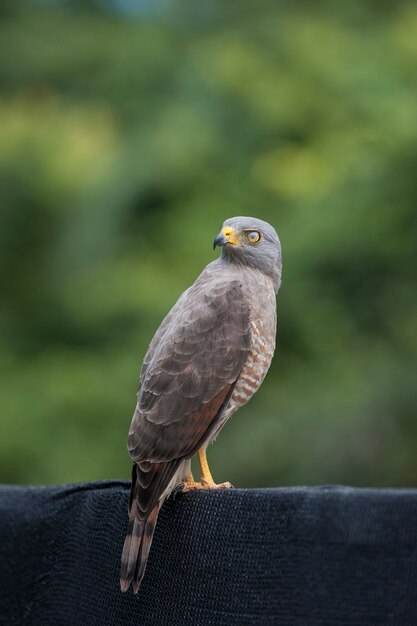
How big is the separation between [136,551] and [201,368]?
→ 710 millimetres

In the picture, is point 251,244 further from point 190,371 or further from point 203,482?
point 203,482

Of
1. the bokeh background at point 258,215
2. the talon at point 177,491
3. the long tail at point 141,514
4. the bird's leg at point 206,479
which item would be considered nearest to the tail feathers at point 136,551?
the long tail at point 141,514

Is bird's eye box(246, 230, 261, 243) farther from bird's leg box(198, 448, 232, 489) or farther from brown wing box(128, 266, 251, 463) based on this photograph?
bird's leg box(198, 448, 232, 489)

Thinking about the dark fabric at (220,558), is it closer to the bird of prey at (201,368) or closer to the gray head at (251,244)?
the bird of prey at (201,368)

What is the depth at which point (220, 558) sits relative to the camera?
231cm

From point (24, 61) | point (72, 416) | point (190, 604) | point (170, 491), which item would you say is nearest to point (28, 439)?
point (72, 416)

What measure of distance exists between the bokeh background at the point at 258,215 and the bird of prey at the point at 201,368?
309 cm

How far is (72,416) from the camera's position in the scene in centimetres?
683

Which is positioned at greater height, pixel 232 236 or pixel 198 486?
pixel 232 236

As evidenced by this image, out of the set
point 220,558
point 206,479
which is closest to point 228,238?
point 206,479

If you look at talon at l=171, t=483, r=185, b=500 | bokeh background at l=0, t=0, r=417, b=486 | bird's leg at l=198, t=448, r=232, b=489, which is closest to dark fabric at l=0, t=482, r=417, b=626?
talon at l=171, t=483, r=185, b=500

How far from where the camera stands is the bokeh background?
6695mm

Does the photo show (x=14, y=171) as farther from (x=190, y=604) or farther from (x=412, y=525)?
(x=412, y=525)

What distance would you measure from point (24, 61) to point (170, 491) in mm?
6337
